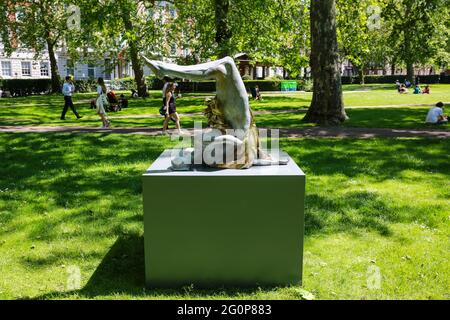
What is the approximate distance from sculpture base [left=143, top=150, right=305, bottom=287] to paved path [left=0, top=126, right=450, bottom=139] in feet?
28.4

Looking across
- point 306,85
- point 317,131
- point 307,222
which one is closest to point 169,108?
point 317,131

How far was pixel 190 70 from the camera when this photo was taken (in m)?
4.62

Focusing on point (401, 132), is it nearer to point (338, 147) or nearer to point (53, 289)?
point (338, 147)

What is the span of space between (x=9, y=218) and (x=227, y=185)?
4344 millimetres

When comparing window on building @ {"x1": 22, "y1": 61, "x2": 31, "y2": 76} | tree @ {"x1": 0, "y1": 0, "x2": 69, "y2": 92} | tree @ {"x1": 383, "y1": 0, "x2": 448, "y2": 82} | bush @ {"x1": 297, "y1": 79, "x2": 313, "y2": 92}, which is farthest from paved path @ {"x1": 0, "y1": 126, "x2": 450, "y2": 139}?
window on building @ {"x1": 22, "y1": 61, "x2": 31, "y2": 76}

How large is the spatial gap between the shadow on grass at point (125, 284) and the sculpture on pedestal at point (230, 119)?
1.34 m

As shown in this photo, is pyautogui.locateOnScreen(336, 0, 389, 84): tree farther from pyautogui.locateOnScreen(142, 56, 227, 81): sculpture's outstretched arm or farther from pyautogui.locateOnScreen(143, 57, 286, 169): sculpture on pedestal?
pyautogui.locateOnScreen(142, 56, 227, 81): sculpture's outstretched arm

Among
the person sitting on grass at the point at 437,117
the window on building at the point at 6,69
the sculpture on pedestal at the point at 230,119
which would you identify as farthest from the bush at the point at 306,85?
the sculpture on pedestal at the point at 230,119

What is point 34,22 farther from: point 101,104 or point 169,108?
point 169,108

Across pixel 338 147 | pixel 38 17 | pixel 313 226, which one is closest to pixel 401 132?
pixel 338 147

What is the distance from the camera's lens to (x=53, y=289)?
4953 millimetres

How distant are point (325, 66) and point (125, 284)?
12680mm

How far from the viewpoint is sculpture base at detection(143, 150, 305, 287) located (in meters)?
4.63

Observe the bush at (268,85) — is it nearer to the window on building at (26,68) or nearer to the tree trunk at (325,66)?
the tree trunk at (325,66)
